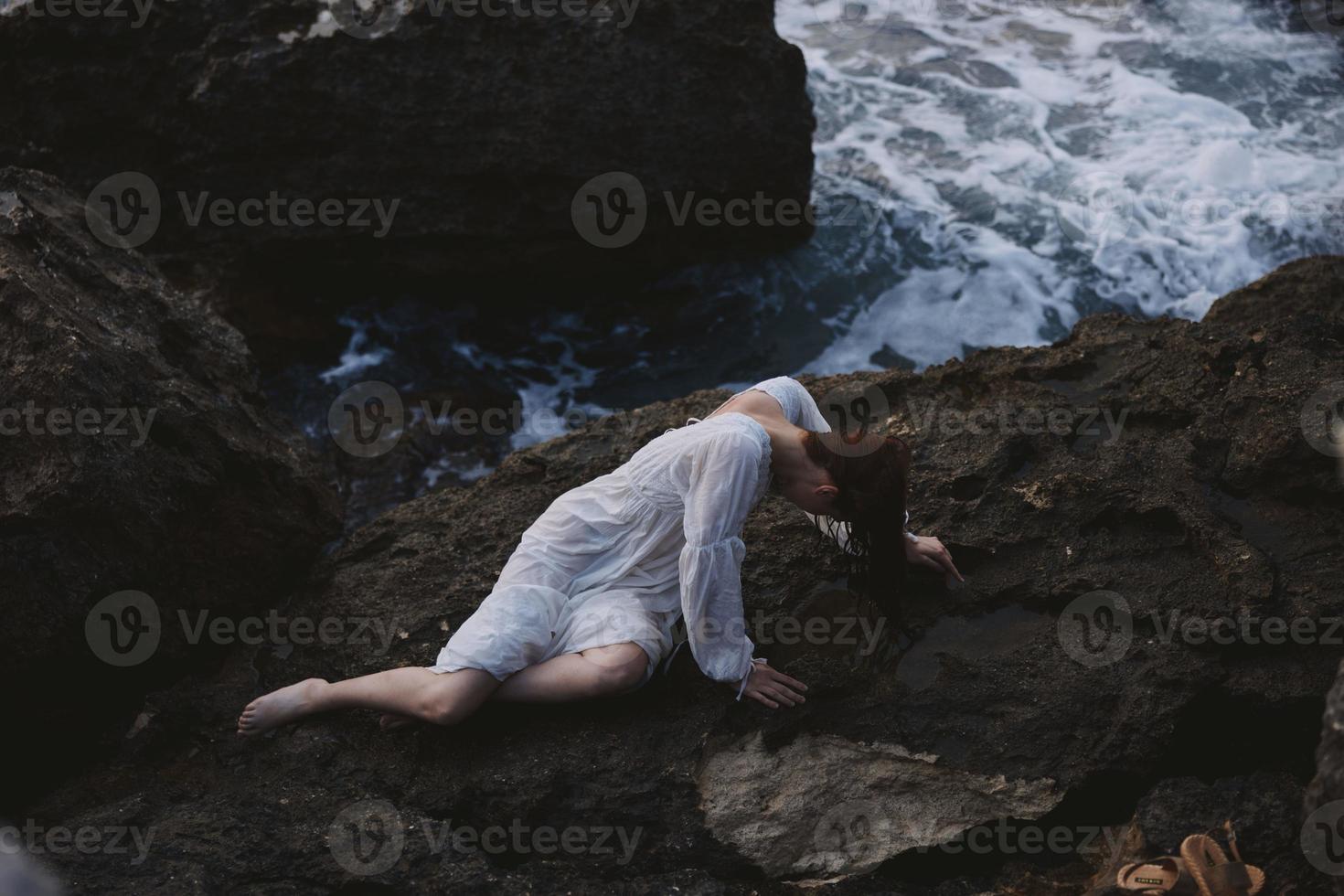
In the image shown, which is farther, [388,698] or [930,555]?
[930,555]

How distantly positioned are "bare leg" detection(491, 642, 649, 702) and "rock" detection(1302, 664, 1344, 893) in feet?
6.28

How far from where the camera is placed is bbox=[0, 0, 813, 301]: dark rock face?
6.84 m

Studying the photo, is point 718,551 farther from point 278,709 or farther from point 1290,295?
point 1290,295

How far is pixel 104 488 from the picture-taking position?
13.0ft

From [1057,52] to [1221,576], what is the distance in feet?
31.2

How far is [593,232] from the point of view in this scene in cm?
764

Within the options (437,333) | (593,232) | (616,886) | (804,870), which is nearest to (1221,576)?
(804,870)

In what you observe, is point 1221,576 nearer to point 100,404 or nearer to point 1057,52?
point 100,404

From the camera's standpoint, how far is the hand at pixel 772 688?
3.69 meters

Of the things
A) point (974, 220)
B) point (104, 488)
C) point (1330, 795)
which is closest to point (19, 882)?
point (104, 488)

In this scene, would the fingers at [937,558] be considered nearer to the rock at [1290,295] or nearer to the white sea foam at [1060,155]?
the rock at [1290,295]

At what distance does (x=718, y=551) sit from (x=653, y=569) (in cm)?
46

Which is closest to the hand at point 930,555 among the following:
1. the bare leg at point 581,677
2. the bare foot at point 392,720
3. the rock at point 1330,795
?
the bare leg at point 581,677

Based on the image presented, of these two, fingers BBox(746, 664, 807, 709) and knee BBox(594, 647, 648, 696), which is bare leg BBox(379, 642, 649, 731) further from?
fingers BBox(746, 664, 807, 709)
